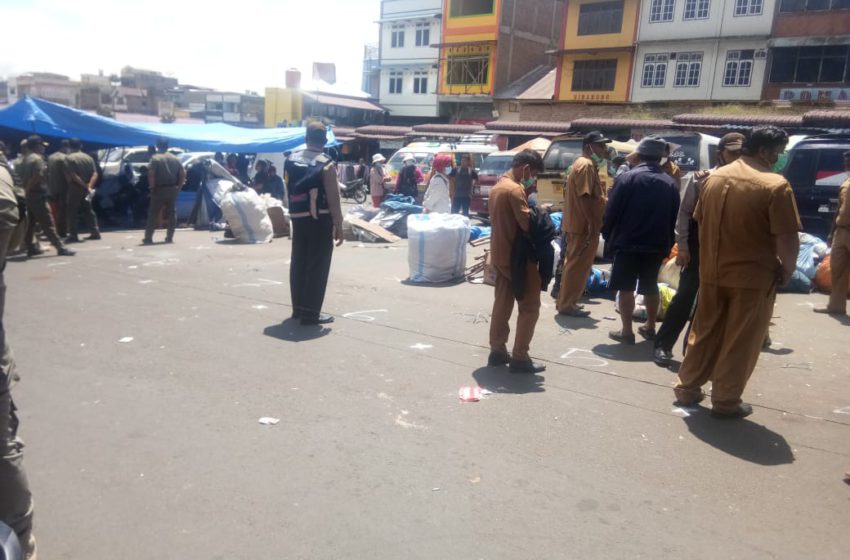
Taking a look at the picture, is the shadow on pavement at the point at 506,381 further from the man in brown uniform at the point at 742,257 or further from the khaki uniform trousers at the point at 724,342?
the man in brown uniform at the point at 742,257

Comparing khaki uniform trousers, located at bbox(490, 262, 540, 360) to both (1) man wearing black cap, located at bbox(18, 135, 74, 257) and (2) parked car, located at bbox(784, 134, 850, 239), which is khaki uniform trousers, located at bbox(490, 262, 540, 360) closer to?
(2) parked car, located at bbox(784, 134, 850, 239)

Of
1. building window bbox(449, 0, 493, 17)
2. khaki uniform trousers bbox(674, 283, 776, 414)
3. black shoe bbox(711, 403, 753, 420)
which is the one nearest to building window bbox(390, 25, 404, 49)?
building window bbox(449, 0, 493, 17)

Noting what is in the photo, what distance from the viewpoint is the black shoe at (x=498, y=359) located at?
525 centimetres

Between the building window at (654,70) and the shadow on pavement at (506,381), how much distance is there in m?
30.1

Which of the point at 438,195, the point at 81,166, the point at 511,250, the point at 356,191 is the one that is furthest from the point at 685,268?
the point at 356,191

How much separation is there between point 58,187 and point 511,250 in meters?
9.23

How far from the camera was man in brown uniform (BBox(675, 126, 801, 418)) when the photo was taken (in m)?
3.94

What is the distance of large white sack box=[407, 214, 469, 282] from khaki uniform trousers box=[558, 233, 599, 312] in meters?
1.93

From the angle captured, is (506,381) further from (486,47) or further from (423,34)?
(423,34)

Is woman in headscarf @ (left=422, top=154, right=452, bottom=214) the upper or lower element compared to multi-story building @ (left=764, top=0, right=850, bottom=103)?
lower

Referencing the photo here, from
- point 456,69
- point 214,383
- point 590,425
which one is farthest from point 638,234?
point 456,69

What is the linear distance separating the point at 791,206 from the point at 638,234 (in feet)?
6.12

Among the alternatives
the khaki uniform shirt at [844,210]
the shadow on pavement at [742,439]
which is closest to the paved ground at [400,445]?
the shadow on pavement at [742,439]

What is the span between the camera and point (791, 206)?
12.7 ft
